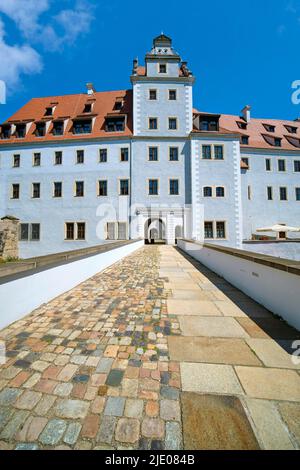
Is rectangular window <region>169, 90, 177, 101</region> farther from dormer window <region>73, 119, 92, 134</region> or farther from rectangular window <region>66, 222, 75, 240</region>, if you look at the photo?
rectangular window <region>66, 222, 75, 240</region>

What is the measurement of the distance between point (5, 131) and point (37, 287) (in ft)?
93.9

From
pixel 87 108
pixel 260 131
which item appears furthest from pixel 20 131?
Answer: pixel 260 131

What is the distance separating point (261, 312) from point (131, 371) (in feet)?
9.42

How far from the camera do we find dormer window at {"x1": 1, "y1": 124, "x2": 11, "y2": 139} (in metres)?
24.4

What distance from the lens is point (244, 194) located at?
2600 cm

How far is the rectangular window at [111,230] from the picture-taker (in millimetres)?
21406

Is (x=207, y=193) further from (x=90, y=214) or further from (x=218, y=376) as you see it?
(x=218, y=376)

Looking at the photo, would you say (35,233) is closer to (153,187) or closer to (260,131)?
(153,187)

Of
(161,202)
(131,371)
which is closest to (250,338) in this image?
(131,371)

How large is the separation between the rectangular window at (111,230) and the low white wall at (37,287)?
14.7m

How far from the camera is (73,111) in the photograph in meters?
25.5

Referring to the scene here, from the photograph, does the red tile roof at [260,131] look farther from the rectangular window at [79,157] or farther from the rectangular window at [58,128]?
the rectangular window at [58,128]

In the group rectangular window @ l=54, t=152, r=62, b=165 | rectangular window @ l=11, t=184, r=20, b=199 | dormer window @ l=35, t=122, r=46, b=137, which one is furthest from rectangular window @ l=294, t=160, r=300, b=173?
rectangular window @ l=11, t=184, r=20, b=199

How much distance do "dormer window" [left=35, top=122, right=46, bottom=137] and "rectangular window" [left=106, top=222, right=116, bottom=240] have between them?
515 inches
